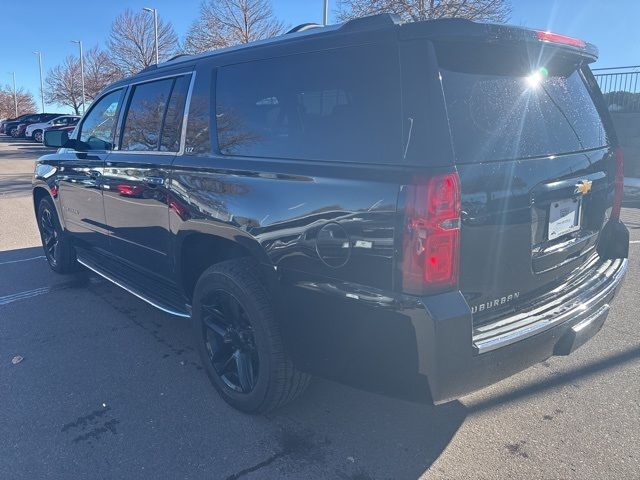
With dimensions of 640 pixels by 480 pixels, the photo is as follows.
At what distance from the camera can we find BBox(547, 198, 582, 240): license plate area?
2.50 meters

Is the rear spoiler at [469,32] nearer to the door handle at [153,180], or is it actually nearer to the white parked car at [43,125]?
the door handle at [153,180]

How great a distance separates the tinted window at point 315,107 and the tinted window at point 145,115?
66 centimetres

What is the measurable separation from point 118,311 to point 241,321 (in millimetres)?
2087

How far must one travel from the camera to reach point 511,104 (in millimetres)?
2461

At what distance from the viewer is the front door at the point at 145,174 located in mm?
3412

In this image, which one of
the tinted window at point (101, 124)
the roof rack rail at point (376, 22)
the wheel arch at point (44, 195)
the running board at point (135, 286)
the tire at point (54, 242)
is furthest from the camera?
the tire at point (54, 242)

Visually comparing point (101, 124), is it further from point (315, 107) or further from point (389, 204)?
point (389, 204)

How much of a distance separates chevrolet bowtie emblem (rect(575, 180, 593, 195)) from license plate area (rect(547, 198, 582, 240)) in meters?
0.05

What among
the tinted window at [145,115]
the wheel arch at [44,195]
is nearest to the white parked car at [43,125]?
the wheel arch at [44,195]

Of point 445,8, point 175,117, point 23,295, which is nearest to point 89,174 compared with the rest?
point 175,117

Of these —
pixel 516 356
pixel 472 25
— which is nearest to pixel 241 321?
pixel 516 356

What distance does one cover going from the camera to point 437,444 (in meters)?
2.72

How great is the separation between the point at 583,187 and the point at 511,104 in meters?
0.62

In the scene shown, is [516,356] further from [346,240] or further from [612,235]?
[612,235]
